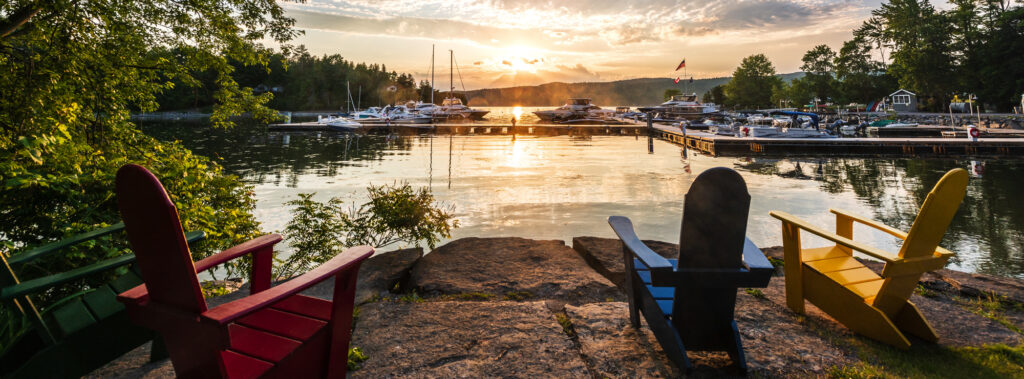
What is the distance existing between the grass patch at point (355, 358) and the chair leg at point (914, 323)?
3061 millimetres

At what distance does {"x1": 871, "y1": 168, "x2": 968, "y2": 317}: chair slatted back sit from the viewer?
243 cm

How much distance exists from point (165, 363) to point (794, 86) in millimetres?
96900

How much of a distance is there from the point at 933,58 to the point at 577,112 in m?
40.0

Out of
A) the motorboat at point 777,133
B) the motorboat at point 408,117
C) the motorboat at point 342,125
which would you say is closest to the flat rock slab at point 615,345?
the motorboat at point 777,133

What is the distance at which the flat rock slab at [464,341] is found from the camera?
2.46 m

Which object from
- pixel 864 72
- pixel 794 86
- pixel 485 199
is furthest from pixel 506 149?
pixel 794 86

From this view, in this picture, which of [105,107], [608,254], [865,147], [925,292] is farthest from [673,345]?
[865,147]

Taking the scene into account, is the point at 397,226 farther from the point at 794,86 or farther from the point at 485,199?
the point at 794,86

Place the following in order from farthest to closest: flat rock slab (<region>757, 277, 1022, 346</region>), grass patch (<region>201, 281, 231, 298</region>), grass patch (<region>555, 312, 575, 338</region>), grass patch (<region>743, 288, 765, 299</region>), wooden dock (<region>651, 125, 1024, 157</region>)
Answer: wooden dock (<region>651, 125, 1024, 157</region>)
grass patch (<region>201, 281, 231, 298</region>)
grass patch (<region>743, 288, 765, 299</region>)
grass patch (<region>555, 312, 575, 338</region>)
flat rock slab (<region>757, 277, 1022, 346</region>)

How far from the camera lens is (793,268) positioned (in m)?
3.16

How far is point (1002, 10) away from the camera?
5184cm

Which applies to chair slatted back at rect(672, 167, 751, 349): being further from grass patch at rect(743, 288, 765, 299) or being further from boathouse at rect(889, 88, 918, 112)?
boathouse at rect(889, 88, 918, 112)

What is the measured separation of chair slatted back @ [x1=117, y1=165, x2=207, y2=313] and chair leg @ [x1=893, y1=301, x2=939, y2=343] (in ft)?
11.5

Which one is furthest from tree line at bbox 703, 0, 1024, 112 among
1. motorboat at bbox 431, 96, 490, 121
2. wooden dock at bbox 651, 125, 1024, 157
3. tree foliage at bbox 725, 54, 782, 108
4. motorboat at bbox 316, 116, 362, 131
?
motorboat at bbox 316, 116, 362, 131
